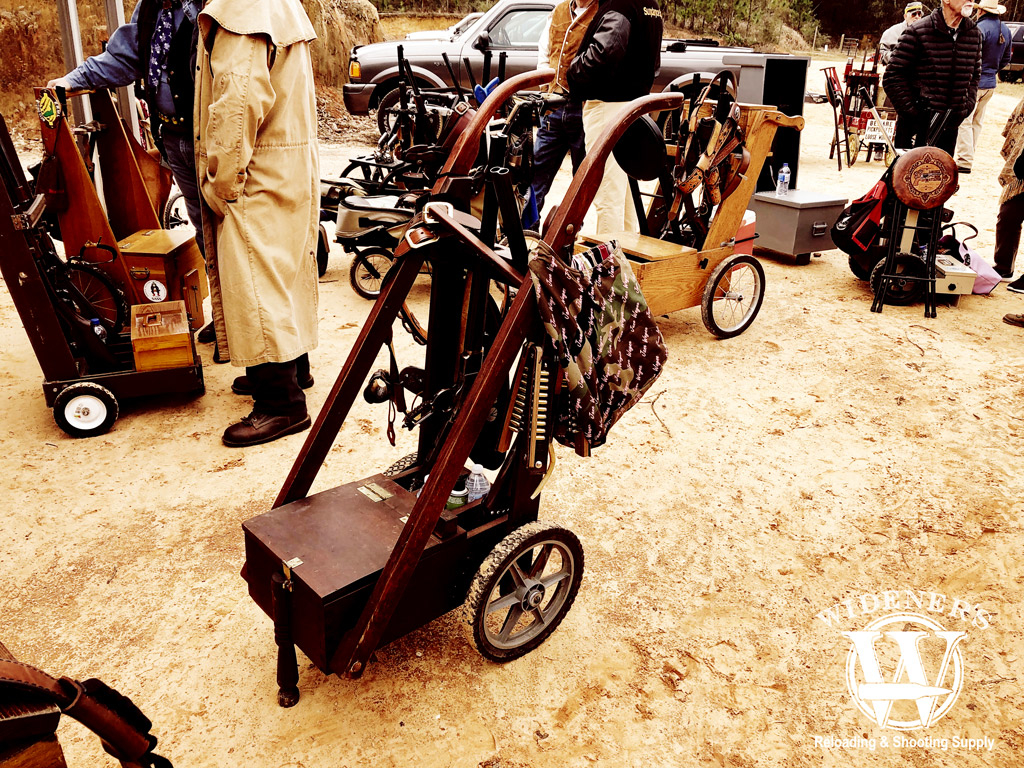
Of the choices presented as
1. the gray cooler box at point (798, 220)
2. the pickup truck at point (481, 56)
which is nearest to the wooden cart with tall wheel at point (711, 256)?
the gray cooler box at point (798, 220)

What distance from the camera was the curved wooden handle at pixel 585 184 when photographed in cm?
183

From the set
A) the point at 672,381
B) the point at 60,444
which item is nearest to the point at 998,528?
the point at 672,381

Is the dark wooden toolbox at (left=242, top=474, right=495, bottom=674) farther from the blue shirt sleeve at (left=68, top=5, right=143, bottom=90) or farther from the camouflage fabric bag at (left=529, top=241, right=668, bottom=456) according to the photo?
the blue shirt sleeve at (left=68, top=5, right=143, bottom=90)

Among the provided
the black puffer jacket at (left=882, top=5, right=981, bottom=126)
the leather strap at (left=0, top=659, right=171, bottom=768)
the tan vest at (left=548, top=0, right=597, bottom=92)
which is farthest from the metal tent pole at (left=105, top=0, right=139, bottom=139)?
the black puffer jacket at (left=882, top=5, right=981, bottom=126)

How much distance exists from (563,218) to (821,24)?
113 feet

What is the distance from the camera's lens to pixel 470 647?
7.48 feet

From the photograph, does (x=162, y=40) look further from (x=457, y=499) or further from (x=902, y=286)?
(x=902, y=286)

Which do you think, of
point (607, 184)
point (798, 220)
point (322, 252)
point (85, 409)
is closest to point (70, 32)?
point (322, 252)

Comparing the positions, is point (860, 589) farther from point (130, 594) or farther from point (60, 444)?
point (60, 444)

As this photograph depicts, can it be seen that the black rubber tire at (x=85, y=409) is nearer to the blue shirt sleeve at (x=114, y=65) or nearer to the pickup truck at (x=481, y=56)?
Result: the blue shirt sleeve at (x=114, y=65)

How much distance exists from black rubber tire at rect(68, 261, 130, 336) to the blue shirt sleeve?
31.1 inches

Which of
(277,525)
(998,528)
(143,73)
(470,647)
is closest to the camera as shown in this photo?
(277,525)

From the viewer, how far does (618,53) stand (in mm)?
4359

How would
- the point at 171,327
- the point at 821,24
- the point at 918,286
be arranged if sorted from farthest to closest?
the point at 821,24 → the point at 918,286 → the point at 171,327
